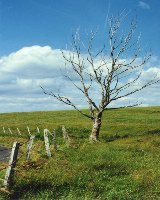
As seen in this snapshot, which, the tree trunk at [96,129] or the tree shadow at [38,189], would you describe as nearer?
the tree shadow at [38,189]

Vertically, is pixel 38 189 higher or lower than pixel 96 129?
lower

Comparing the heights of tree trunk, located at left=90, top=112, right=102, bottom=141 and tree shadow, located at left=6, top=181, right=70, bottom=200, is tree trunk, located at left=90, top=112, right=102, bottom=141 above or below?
above

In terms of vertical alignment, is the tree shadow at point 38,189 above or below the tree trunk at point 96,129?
below

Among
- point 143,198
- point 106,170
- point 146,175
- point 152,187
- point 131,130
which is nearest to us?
point 143,198

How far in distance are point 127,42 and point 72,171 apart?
23879 mm

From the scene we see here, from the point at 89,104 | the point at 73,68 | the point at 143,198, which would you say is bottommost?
the point at 143,198

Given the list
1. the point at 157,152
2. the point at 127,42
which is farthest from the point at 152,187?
the point at 127,42

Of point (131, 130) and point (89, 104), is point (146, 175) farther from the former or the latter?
point (131, 130)

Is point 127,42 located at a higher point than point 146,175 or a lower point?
higher

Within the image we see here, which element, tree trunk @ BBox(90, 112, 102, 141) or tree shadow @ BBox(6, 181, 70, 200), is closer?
tree shadow @ BBox(6, 181, 70, 200)

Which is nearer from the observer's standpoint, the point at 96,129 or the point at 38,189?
the point at 38,189

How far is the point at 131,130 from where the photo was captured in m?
50.4

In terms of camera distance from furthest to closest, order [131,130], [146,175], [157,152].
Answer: [131,130], [157,152], [146,175]

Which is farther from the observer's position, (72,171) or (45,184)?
(72,171)
